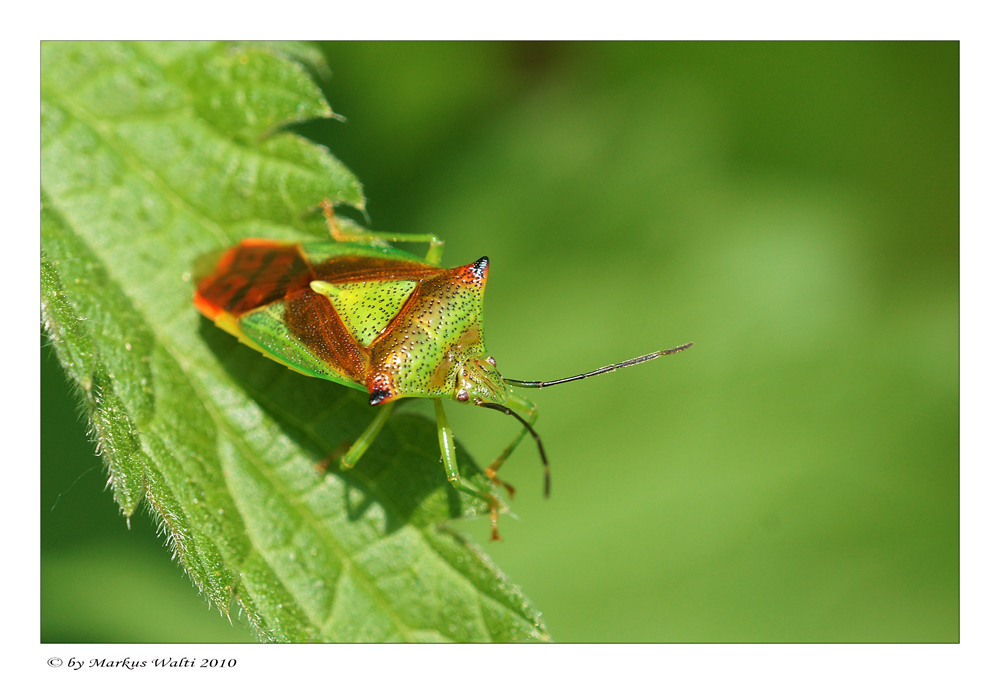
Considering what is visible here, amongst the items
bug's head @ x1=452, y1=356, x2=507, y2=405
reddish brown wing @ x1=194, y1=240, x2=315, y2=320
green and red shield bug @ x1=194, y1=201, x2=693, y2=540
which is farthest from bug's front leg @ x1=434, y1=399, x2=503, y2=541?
reddish brown wing @ x1=194, y1=240, x2=315, y2=320

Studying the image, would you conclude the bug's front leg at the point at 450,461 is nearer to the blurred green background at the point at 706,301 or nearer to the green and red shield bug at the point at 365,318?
the green and red shield bug at the point at 365,318

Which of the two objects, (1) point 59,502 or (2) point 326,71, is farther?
(1) point 59,502

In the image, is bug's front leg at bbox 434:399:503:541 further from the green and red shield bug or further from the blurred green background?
the blurred green background

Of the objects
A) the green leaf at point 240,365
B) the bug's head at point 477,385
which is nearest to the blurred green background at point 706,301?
the green leaf at point 240,365
